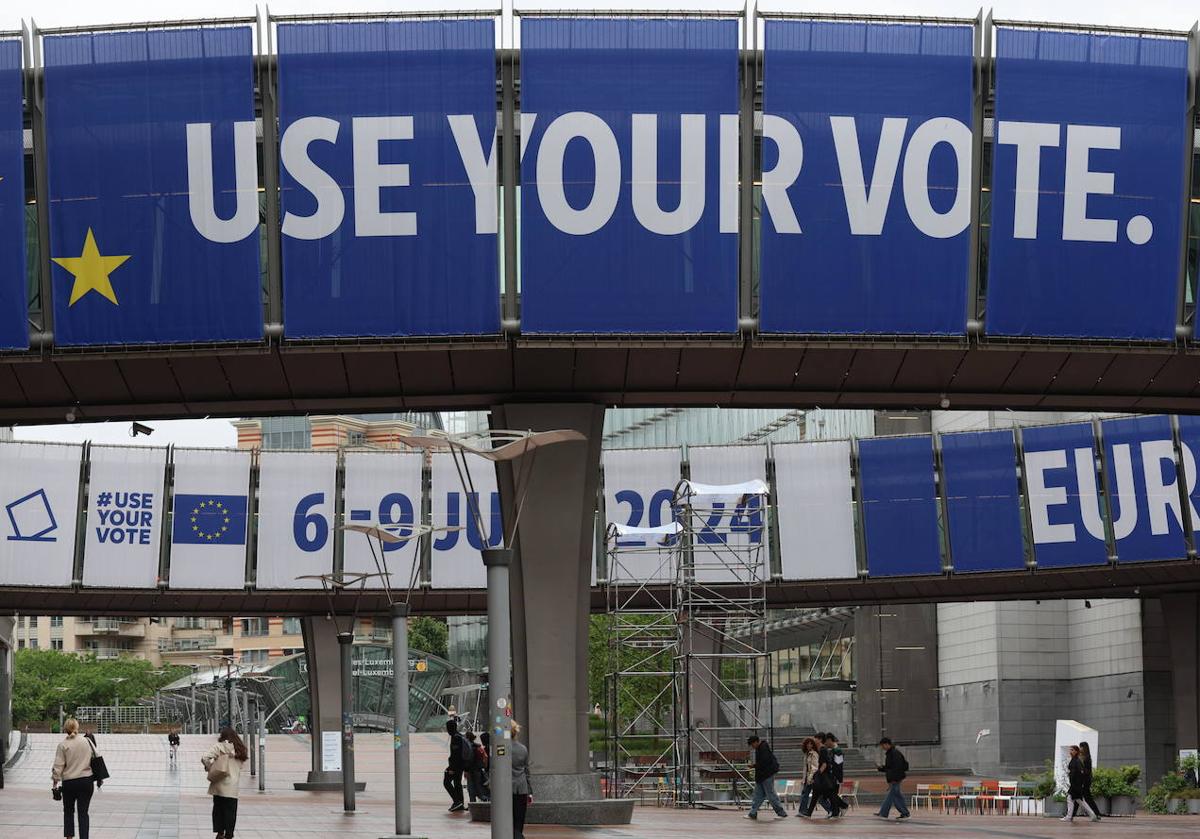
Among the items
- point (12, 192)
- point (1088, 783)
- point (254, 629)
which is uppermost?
point (12, 192)

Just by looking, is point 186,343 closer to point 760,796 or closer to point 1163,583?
point 760,796

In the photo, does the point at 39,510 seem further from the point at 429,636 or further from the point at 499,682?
the point at 429,636

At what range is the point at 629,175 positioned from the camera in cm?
2459

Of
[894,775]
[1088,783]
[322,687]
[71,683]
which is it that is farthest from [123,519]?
[71,683]

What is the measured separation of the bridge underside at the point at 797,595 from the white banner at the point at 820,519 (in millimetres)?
551

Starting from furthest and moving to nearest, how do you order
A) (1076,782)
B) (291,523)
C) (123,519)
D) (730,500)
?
(730,500)
(291,523)
(123,519)
(1076,782)

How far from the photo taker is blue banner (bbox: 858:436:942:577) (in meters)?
44.0

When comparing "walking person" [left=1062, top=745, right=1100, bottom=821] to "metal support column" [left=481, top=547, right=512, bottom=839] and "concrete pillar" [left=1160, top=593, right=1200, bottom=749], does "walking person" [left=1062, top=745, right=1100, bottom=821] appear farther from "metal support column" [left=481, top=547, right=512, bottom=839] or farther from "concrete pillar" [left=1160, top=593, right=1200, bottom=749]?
"metal support column" [left=481, top=547, right=512, bottom=839]

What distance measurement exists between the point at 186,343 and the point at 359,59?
499cm

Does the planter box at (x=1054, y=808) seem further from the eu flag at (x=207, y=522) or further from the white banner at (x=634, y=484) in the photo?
the eu flag at (x=207, y=522)

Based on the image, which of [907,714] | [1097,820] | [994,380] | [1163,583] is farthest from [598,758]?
[994,380]

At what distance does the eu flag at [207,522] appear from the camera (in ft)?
146

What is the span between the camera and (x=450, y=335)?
24.8 metres

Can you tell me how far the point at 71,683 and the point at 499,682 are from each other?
158 meters
